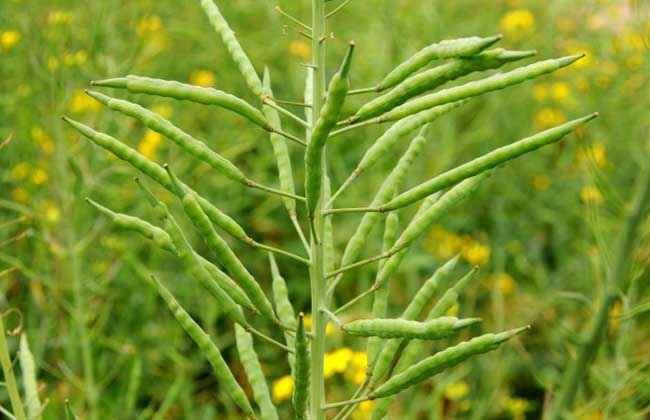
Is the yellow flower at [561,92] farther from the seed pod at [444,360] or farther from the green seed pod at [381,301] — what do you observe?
the seed pod at [444,360]

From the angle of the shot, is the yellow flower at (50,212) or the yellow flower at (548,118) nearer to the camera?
the yellow flower at (50,212)

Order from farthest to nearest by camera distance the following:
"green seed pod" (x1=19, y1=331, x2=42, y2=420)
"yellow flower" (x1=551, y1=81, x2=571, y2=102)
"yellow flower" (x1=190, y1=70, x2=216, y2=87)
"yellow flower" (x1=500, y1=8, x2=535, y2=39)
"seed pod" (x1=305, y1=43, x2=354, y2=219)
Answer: "yellow flower" (x1=500, y1=8, x2=535, y2=39)
"yellow flower" (x1=551, y1=81, x2=571, y2=102)
"yellow flower" (x1=190, y1=70, x2=216, y2=87)
"green seed pod" (x1=19, y1=331, x2=42, y2=420)
"seed pod" (x1=305, y1=43, x2=354, y2=219)

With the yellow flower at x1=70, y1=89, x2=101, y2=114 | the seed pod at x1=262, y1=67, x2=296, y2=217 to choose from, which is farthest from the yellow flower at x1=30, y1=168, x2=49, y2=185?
the seed pod at x1=262, y1=67, x2=296, y2=217

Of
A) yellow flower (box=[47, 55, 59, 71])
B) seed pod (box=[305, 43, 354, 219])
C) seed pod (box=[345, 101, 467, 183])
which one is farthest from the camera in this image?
yellow flower (box=[47, 55, 59, 71])

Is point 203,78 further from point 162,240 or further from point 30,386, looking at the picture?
point 162,240

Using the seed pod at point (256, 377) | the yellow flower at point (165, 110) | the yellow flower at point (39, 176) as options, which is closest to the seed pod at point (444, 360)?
the seed pod at point (256, 377)

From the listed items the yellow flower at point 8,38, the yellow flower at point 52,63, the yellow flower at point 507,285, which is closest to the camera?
the yellow flower at point 52,63

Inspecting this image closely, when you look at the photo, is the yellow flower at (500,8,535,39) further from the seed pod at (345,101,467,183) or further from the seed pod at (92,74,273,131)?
the seed pod at (92,74,273,131)

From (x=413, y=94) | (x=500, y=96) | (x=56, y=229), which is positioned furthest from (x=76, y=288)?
(x=500, y=96)
